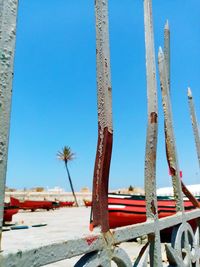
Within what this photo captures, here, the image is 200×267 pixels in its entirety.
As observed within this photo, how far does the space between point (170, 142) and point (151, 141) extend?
27.4 inches

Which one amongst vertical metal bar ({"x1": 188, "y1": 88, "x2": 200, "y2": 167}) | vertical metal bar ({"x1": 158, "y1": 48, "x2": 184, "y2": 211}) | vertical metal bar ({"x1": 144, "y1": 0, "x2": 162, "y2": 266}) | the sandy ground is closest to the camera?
the sandy ground

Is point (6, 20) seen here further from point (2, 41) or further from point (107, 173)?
point (107, 173)

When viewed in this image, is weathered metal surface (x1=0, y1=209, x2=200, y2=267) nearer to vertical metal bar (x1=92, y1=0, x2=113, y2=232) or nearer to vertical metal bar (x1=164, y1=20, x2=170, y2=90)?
vertical metal bar (x1=92, y1=0, x2=113, y2=232)

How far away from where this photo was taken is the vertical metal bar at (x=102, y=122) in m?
1.68

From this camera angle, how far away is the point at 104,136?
177 centimetres

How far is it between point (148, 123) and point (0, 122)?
161cm

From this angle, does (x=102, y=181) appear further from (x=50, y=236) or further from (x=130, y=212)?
(x=50, y=236)

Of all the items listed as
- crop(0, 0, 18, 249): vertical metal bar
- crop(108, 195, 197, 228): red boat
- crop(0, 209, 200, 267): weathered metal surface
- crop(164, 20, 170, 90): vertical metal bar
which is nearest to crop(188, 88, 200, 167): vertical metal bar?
crop(164, 20, 170, 90): vertical metal bar

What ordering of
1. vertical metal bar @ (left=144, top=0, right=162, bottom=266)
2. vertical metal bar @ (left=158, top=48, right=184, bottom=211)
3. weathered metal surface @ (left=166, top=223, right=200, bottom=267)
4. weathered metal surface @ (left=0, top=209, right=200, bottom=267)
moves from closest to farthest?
weathered metal surface @ (left=0, top=209, right=200, bottom=267)
vertical metal bar @ (left=144, top=0, right=162, bottom=266)
weathered metal surface @ (left=166, top=223, right=200, bottom=267)
vertical metal bar @ (left=158, top=48, right=184, bottom=211)

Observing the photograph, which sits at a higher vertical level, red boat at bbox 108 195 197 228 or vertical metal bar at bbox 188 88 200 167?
vertical metal bar at bbox 188 88 200 167

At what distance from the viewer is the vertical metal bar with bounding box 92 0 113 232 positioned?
168cm

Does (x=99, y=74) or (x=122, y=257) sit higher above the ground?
(x=99, y=74)

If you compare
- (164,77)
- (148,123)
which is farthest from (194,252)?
(164,77)

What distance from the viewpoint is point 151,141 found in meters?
2.50
